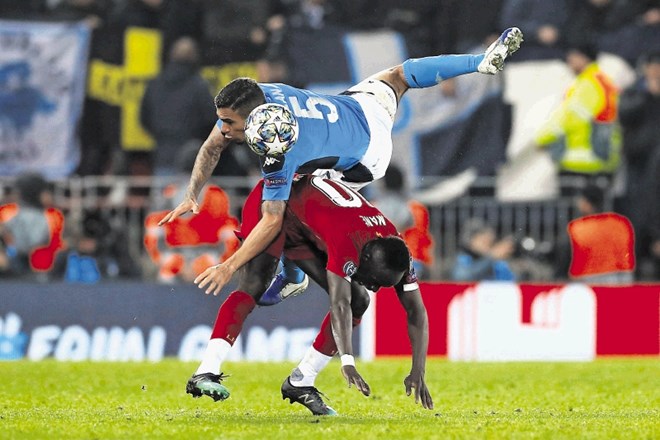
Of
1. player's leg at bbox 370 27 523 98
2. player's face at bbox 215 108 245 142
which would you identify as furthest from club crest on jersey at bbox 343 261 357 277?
player's leg at bbox 370 27 523 98

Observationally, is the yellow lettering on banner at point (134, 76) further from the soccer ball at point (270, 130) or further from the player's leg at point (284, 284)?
the soccer ball at point (270, 130)

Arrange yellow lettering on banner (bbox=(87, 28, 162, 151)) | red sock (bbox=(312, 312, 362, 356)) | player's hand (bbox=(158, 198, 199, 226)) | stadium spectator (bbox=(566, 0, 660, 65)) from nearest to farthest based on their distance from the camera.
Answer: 1. red sock (bbox=(312, 312, 362, 356))
2. player's hand (bbox=(158, 198, 199, 226))
3. stadium spectator (bbox=(566, 0, 660, 65))
4. yellow lettering on banner (bbox=(87, 28, 162, 151))

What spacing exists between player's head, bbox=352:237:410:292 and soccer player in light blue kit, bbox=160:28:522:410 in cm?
63

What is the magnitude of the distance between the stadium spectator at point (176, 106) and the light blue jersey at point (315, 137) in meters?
7.59

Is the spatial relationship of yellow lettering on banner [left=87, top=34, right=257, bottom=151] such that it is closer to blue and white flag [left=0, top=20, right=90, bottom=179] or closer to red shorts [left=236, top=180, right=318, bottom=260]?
blue and white flag [left=0, top=20, right=90, bottom=179]

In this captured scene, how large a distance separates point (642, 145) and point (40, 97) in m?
7.25

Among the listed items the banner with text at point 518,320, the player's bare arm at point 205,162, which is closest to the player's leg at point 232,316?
the player's bare arm at point 205,162

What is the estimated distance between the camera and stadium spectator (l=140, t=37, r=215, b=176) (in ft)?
63.1

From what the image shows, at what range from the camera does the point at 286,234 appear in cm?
1116

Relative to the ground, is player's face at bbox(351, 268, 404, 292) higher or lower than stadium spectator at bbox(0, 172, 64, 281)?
lower

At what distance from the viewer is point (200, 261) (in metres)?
18.7

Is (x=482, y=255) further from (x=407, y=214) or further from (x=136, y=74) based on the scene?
(x=136, y=74)

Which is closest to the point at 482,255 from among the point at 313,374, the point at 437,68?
the point at 437,68

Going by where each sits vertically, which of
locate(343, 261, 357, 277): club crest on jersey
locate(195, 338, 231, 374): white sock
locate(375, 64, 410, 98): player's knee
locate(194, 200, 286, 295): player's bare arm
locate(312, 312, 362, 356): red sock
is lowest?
locate(195, 338, 231, 374): white sock
